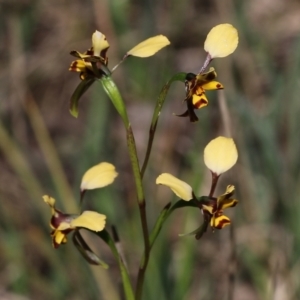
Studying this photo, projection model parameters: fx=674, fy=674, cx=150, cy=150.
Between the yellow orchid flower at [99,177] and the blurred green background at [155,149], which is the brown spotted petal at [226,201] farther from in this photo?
the blurred green background at [155,149]

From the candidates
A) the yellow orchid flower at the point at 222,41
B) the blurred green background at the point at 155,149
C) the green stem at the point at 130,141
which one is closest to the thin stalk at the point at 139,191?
the green stem at the point at 130,141

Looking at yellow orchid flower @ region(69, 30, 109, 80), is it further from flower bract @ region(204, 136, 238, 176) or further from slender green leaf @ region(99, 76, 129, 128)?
flower bract @ region(204, 136, 238, 176)

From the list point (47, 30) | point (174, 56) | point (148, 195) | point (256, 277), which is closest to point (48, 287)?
point (148, 195)

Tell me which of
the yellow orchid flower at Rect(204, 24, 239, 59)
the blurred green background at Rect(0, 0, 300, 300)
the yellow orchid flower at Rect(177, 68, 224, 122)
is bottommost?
the blurred green background at Rect(0, 0, 300, 300)

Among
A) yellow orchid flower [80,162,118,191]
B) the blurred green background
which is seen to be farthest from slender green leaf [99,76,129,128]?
the blurred green background

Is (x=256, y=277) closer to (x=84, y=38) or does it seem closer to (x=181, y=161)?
(x=181, y=161)

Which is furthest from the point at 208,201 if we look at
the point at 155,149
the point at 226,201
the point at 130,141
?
the point at 155,149
